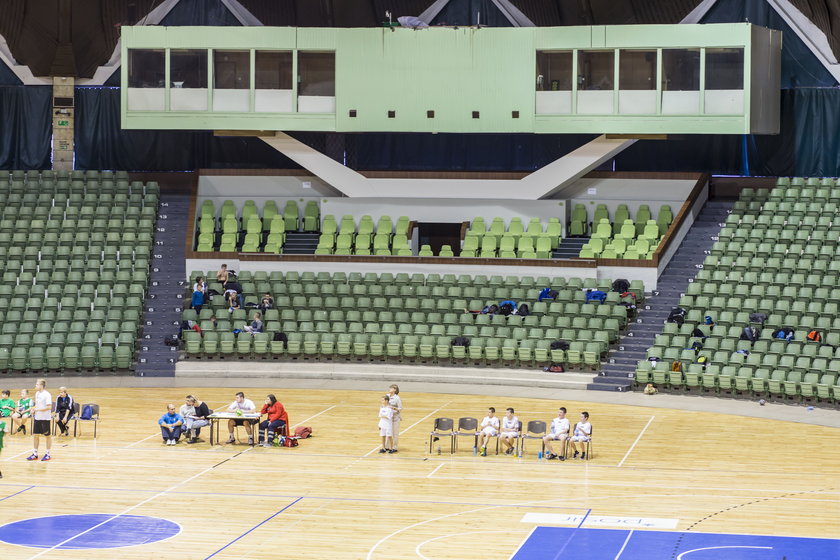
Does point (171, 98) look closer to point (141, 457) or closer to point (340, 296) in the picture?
point (340, 296)

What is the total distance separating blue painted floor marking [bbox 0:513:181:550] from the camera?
18203 mm

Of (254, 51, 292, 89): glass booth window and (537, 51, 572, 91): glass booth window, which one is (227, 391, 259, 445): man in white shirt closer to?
(254, 51, 292, 89): glass booth window

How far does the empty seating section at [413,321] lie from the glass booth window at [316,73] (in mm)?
→ 5366

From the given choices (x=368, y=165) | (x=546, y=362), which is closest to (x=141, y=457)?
(x=546, y=362)

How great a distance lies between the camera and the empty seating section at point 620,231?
1435 inches

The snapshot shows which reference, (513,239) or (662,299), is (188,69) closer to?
(513,239)

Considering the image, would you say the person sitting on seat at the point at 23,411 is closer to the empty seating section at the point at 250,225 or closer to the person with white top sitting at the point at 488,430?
the person with white top sitting at the point at 488,430

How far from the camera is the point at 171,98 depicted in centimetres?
3703

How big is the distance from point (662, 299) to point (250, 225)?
1260 cm

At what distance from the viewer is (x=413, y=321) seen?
112ft

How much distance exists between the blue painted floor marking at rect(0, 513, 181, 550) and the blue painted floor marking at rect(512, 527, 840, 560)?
546cm

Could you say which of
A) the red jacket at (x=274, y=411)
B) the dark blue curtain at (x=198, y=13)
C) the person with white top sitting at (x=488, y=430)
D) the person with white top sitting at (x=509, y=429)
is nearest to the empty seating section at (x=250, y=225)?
the dark blue curtain at (x=198, y=13)

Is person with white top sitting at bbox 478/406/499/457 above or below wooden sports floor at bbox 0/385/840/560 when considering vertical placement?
above

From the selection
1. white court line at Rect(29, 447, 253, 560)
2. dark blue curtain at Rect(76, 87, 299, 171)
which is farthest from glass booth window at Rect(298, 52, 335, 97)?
white court line at Rect(29, 447, 253, 560)
